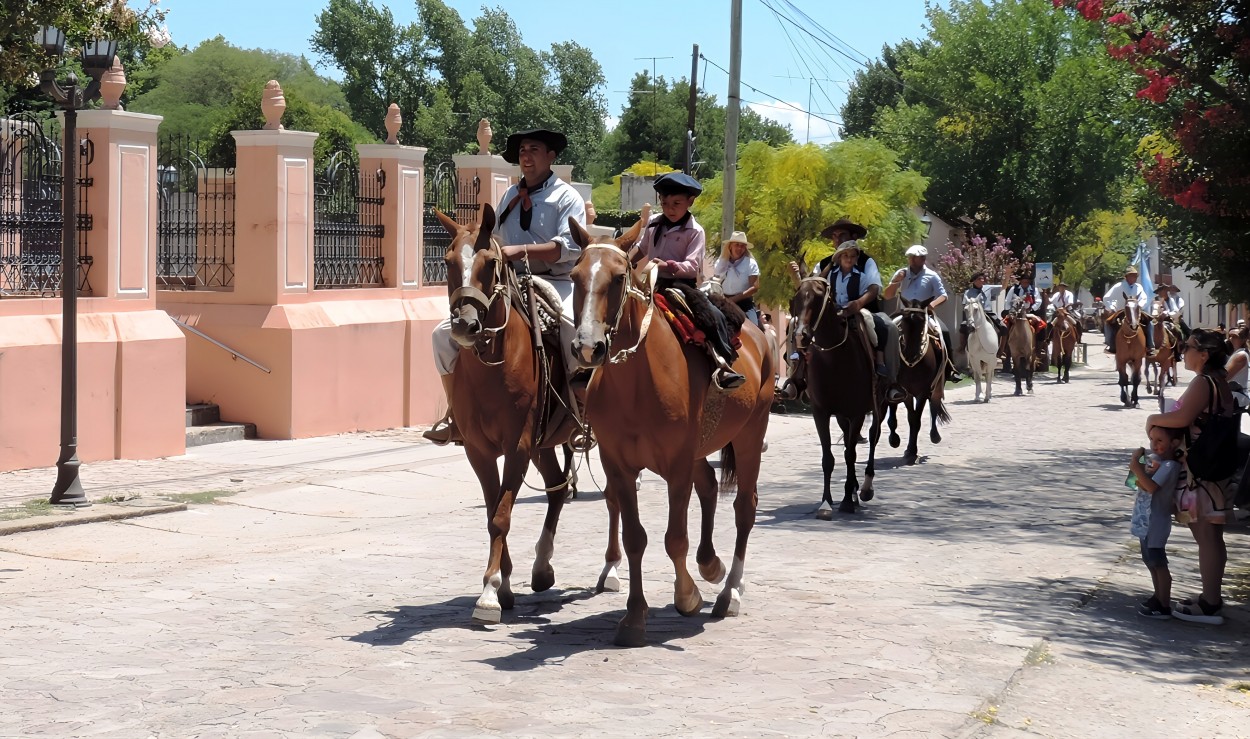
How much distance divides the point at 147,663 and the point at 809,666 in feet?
11.0

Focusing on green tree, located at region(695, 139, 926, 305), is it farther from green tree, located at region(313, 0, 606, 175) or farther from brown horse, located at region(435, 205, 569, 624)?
green tree, located at region(313, 0, 606, 175)

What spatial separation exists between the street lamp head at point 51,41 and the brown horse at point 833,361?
6804mm

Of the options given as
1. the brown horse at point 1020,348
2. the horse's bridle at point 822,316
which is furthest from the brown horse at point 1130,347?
the horse's bridle at point 822,316

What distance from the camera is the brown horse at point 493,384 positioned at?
8.22 metres

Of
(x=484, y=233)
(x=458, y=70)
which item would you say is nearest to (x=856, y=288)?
(x=484, y=233)

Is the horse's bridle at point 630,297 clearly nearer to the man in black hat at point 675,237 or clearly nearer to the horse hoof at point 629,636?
the man in black hat at point 675,237

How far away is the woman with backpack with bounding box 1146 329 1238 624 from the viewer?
8867 mm

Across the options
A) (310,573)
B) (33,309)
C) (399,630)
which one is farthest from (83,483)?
(399,630)

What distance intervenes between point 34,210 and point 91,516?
466 cm

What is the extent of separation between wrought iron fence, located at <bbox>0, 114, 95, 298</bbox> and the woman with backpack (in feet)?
37.6

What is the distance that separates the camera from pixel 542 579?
905 cm

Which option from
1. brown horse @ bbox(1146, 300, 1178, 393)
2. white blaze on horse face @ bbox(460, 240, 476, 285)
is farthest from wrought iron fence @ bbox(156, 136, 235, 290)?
brown horse @ bbox(1146, 300, 1178, 393)

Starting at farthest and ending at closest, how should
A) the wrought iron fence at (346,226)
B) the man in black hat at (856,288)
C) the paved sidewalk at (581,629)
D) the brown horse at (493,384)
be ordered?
1. the wrought iron fence at (346,226)
2. the man in black hat at (856,288)
3. the brown horse at (493,384)
4. the paved sidewalk at (581,629)

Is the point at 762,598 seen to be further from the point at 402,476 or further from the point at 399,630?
the point at 402,476
